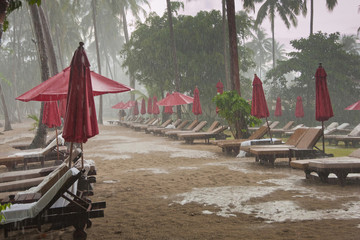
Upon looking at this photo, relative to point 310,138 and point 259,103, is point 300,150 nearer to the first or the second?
point 310,138

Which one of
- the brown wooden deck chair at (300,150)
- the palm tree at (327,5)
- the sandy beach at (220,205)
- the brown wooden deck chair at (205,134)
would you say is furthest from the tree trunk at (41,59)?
the palm tree at (327,5)

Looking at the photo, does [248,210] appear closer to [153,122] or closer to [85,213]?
[85,213]

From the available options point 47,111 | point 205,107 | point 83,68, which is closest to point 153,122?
point 205,107

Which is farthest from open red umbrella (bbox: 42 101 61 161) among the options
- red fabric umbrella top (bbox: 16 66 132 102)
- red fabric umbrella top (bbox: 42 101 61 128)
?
red fabric umbrella top (bbox: 16 66 132 102)

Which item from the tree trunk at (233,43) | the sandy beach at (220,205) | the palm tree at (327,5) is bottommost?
the sandy beach at (220,205)

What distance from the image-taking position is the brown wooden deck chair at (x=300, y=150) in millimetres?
8172

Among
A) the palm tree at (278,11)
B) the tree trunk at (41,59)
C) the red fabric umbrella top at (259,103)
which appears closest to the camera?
the red fabric umbrella top at (259,103)

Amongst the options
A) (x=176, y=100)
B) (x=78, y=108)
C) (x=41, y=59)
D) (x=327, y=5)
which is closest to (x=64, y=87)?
(x=78, y=108)

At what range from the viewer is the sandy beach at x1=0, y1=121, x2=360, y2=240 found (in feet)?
12.8

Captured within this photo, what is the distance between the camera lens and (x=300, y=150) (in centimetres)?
813

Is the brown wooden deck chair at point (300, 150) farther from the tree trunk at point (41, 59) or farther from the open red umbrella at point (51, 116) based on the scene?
the tree trunk at point (41, 59)

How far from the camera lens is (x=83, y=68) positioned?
15.2 feet

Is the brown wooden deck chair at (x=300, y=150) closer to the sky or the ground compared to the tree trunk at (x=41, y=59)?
closer to the ground

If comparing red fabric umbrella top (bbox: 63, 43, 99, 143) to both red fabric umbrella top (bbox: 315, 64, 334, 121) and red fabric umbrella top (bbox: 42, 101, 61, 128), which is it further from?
red fabric umbrella top (bbox: 315, 64, 334, 121)
